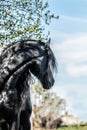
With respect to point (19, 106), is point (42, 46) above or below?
above

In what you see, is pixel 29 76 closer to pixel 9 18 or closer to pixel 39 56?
pixel 39 56

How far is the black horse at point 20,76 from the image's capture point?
6734mm

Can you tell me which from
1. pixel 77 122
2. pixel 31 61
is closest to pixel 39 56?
pixel 31 61

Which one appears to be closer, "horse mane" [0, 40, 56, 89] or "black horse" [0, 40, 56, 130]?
"black horse" [0, 40, 56, 130]

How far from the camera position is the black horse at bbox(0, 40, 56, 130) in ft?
22.1

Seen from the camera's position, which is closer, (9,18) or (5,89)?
(5,89)

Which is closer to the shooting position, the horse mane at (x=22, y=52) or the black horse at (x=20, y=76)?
the black horse at (x=20, y=76)

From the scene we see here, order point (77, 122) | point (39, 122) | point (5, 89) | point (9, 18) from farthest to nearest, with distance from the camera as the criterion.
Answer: point (77, 122) < point (39, 122) < point (9, 18) < point (5, 89)

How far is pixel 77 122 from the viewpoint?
43.3 meters

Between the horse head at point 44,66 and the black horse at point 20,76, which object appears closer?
the black horse at point 20,76

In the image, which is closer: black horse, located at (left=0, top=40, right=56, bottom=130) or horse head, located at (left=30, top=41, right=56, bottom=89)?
black horse, located at (left=0, top=40, right=56, bottom=130)

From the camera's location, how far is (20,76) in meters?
6.87

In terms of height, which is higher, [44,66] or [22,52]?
[22,52]

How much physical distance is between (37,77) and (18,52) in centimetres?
43
